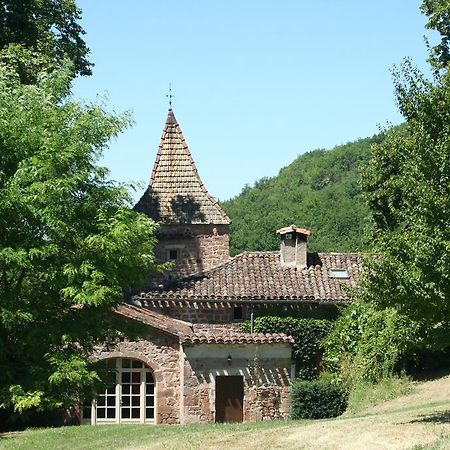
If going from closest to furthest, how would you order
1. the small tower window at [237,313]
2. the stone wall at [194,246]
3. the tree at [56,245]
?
the tree at [56,245]
the small tower window at [237,313]
the stone wall at [194,246]

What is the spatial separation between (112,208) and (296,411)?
8.92 meters

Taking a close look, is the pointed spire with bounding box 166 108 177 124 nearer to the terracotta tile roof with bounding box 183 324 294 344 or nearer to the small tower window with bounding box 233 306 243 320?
the small tower window with bounding box 233 306 243 320

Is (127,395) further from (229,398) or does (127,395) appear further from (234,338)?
Answer: (234,338)

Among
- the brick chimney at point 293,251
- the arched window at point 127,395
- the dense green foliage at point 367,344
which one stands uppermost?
the brick chimney at point 293,251

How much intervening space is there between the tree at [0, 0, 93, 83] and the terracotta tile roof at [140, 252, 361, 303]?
794cm

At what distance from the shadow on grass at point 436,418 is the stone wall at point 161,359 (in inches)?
445

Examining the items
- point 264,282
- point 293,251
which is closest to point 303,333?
point 264,282

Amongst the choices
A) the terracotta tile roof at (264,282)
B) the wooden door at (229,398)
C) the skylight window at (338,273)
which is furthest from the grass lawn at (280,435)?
the skylight window at (338,273)

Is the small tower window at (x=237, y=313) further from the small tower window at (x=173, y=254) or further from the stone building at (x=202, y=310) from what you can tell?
the small tower window at (x=173, y=254)

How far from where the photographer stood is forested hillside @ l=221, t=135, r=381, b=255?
2534 inches

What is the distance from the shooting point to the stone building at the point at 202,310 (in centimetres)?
2895

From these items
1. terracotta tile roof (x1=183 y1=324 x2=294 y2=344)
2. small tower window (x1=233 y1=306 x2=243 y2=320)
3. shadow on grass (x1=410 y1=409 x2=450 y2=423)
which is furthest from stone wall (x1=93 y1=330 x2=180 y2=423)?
shadow on grass (x1=410 y1=409 x2=450 y2=423)

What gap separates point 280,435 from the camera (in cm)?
1852

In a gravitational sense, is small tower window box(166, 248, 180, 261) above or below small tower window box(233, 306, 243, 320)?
above
